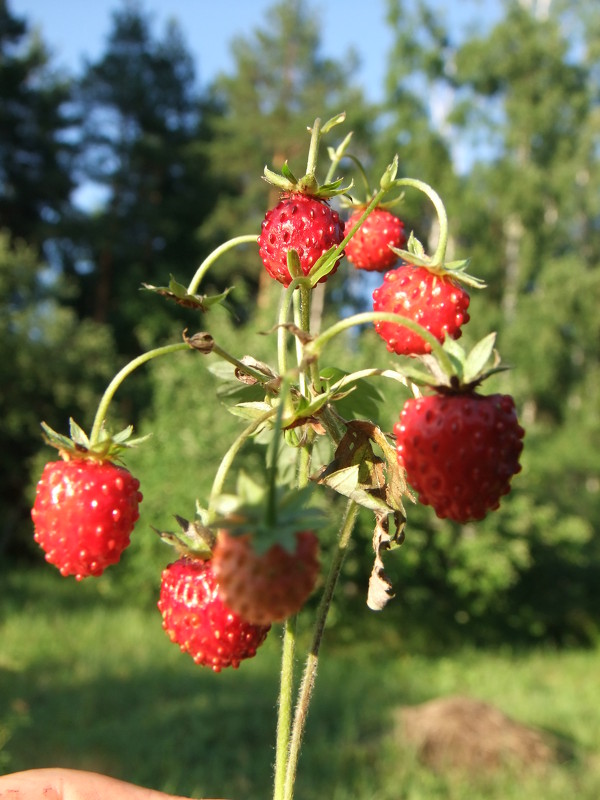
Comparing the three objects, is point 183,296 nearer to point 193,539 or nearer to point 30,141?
point 193,539

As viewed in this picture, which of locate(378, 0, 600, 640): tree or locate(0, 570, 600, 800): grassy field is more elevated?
locate(378, 0, 600, 640): tree

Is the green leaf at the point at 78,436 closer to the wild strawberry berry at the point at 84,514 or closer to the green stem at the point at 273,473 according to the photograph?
the wild strawberry berry at the point at 84,514

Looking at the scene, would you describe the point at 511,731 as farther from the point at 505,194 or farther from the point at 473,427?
the point at 505,194

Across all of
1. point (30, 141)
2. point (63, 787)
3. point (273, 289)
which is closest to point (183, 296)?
point (63, 787)

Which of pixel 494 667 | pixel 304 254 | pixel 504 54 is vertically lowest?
pixel 494 667

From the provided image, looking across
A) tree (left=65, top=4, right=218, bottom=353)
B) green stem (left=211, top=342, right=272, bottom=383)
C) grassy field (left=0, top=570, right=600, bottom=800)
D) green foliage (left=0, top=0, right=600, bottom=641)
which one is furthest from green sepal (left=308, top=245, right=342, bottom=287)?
tree (left=65, top=4, right=218, bottom=353)

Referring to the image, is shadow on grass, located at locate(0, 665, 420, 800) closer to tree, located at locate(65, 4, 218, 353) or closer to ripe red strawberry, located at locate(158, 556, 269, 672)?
ripe red strawberry, located at locate(158, 556, 269, 672)

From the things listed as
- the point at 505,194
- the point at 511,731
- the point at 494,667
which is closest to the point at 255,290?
the point at 505,194
